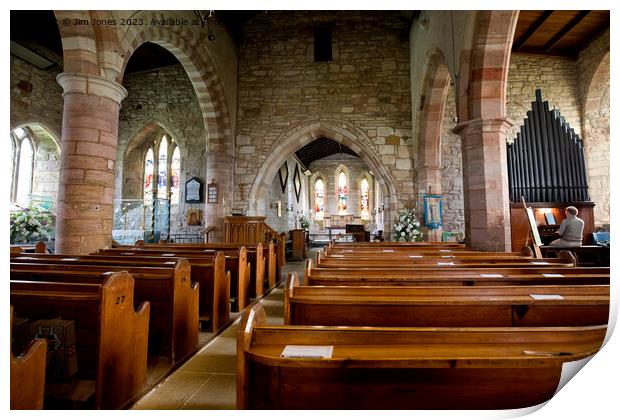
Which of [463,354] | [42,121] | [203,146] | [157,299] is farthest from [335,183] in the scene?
[463,354]

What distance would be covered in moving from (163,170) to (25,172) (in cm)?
365

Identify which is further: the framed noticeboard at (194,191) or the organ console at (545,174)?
the framed noticeboard at (194,191)

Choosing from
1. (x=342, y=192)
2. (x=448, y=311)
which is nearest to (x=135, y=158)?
(x=342, y=192)

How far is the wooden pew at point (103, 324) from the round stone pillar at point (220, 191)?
687 cm

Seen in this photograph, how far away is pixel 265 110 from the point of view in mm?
9312

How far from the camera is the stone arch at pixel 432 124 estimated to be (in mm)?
7370

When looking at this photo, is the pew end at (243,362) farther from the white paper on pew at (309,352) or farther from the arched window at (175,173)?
the arched window at (175,173)

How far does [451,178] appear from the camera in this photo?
889cm

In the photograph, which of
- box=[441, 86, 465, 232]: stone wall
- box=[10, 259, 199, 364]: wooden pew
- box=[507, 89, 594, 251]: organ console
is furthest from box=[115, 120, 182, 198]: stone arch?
box=[507, 89, 594, 251]: organ console

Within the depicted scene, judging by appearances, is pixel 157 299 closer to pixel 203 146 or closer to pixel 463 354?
pixel 463 354

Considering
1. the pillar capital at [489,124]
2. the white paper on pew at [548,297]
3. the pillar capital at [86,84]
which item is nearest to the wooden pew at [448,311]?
the white paper on pew at [548,297]

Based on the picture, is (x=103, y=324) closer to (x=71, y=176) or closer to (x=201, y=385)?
(x=201, y=385)

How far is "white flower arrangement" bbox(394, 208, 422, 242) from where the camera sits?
317 inches

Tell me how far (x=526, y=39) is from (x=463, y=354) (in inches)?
376
